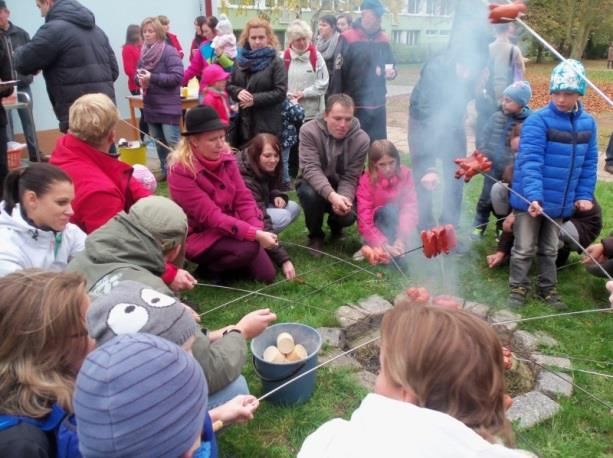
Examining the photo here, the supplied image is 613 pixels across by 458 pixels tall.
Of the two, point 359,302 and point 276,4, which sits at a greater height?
point 276,4

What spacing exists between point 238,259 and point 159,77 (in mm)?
3136

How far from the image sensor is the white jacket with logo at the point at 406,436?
107 cm

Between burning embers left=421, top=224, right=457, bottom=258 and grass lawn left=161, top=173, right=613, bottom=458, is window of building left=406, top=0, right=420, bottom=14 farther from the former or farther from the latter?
burning embers left=421, top=224, right=457, bottom=258

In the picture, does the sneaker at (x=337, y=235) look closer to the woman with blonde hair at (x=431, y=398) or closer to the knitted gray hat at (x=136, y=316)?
the knitted gray hat at (x=136, y=316)

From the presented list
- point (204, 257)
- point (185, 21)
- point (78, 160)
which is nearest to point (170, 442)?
point (78, 160)

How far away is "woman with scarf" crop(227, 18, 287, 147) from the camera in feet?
17.3

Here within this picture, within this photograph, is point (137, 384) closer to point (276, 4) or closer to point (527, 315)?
point (527, 315)

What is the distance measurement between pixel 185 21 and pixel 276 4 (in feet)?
22.0

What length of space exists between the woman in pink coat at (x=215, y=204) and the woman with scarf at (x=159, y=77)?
2.43 meters

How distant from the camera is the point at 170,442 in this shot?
117 cm

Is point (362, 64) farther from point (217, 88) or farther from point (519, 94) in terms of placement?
point (519, 94)

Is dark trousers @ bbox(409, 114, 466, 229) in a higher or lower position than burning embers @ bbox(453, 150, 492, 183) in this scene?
lower

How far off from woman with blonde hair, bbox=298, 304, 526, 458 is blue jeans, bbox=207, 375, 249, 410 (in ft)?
2.88

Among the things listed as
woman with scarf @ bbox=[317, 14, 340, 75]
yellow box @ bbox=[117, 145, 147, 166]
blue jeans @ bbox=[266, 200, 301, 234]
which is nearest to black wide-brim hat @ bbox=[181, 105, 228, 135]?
blue jeans @ bbox=[266, 200, 301, 234]
